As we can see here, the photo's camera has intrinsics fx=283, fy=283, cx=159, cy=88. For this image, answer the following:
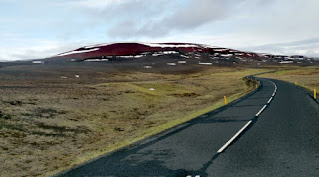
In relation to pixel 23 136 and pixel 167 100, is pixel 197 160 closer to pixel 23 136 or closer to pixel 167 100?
pixel 23 136

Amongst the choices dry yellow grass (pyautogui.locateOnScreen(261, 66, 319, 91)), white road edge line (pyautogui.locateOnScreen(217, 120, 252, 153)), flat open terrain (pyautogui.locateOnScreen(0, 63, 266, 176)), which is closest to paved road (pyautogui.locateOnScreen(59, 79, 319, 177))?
white road edge line (pyautogui.locateOnScreen(217, 120, 252, 153))

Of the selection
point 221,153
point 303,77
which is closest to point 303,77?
point 303,77

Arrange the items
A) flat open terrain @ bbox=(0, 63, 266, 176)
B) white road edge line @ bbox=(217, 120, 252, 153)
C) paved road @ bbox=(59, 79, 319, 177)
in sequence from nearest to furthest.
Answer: paved road @ bbox=(59, 79, 319, 177) → white road edge line @ bbox=(217, 120, 252, 153) → flat open terrain @ bbox=(0, 63, 266, 176)

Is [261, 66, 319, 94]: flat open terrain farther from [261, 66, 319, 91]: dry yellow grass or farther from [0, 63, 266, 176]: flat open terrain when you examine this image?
[0, 63, 266, 176]: flat open terrain

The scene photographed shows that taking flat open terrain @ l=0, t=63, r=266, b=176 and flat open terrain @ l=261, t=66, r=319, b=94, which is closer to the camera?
flat open terrain @ l=0, t=63, r=266, b=176

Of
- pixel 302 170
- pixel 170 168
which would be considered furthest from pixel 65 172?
pixel 302 170

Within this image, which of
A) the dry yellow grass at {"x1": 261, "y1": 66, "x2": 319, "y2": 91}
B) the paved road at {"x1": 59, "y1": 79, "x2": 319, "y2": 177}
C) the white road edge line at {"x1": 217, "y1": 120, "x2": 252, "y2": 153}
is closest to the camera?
the paved road at {"x1": 59, "y1": 79, "x2": 319, "y2": 177}

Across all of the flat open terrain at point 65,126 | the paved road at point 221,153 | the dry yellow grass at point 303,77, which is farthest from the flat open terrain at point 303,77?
the paved road at point 221,153

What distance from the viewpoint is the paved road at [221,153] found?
7.58 meters

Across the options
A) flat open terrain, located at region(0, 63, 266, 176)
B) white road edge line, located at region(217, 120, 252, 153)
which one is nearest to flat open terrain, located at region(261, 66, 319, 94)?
flat open terrain, located at region(0, 63, 266, 176)

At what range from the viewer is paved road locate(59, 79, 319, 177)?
7582 millimetres

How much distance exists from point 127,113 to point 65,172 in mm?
16025

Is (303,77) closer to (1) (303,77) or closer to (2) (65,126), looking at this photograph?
(1) (303,77)

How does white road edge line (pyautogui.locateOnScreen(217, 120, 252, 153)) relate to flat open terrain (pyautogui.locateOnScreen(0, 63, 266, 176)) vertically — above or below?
above
